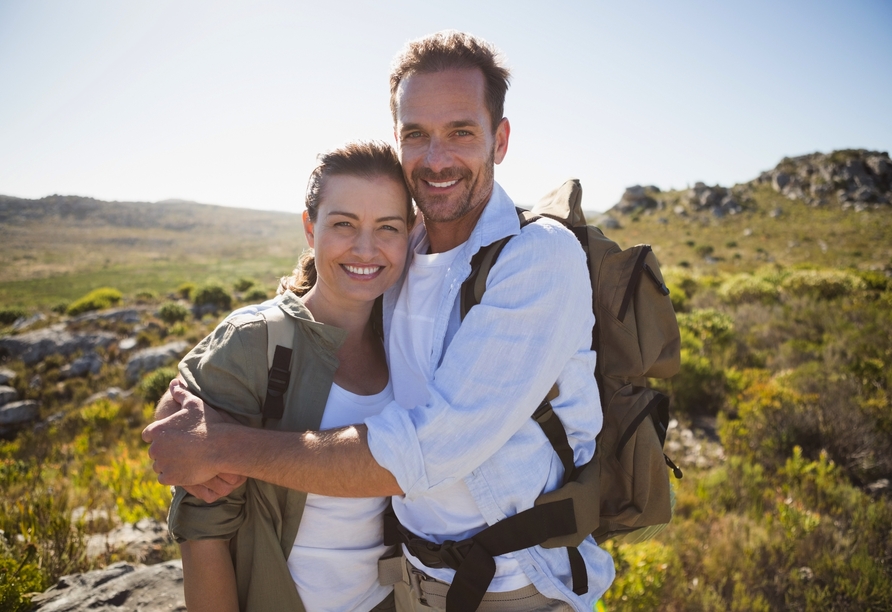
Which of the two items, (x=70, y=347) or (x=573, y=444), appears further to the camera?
(x=70, y=347)

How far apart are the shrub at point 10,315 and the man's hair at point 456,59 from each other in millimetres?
24526

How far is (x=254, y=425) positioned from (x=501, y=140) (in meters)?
1.74

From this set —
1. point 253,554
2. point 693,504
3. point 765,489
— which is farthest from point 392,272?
point 765,489

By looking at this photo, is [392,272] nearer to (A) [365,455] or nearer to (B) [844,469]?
(A) [365,455]

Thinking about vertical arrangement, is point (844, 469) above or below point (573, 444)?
below

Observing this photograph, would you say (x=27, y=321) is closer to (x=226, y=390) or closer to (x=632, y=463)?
(x=226, y=390)

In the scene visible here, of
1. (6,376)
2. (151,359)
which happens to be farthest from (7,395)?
(151,359)

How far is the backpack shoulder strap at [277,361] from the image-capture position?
1697 mm

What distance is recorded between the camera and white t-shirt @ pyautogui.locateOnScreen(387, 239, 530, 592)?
1653mm

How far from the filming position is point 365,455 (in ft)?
4.65

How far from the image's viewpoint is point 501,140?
229cm

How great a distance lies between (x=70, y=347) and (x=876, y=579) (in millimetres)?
18337

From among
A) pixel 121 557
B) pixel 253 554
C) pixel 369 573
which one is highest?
pixel 253 554

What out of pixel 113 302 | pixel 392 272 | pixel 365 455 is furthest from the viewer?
pixel 113 302
